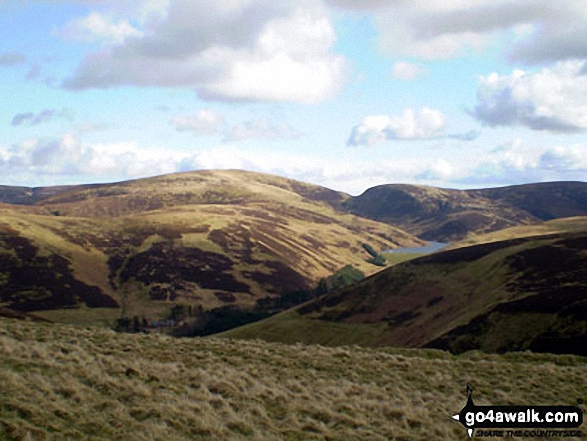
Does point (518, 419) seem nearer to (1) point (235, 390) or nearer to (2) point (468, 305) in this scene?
(1) point (235, 390)

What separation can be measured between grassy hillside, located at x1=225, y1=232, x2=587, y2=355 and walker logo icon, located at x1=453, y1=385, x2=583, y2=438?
4218 centimetres

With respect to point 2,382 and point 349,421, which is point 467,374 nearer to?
point 349,421

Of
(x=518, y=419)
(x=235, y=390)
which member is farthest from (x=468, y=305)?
(x=235, y=390)

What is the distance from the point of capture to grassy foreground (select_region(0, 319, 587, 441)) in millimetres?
15891

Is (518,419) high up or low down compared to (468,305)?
up

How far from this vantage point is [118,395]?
1819cm

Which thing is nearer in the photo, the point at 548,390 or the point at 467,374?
the point at 548,390

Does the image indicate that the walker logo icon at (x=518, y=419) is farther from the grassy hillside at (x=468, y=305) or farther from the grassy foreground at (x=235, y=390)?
the grassy hillside at (x=468, y=305)

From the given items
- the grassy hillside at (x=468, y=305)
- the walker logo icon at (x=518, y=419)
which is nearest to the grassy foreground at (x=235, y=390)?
the walker logo icon at (x=518, y=419)

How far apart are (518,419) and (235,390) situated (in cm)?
1167

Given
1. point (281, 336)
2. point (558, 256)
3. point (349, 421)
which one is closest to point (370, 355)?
point (349, 421)

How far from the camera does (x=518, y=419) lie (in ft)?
66.8

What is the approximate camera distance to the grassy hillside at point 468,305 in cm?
7131

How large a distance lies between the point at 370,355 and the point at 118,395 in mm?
20718
